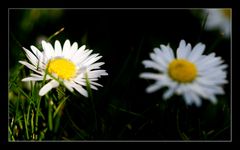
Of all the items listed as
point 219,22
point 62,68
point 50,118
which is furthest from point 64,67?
point 219,22

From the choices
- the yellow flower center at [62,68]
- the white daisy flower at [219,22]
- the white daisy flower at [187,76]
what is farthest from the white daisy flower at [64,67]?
the white daisy flower at [219,22]

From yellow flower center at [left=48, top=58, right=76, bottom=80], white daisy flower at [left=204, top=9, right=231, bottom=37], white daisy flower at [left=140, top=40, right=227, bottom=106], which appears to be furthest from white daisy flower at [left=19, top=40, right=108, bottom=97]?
white daisy flower at [left=204, top=9, right=231, bottom=37]

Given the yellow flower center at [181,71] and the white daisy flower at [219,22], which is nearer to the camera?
the yellow flower center at [181,71]

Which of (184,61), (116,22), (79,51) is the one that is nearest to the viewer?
(184,61)

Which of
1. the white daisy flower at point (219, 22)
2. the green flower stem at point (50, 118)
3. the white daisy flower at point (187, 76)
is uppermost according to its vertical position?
the white daisy flower at point (219, 22)

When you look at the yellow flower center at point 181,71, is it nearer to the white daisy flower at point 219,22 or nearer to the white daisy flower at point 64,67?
the white daisy flower at point 64,67
